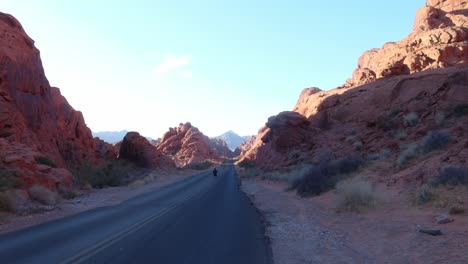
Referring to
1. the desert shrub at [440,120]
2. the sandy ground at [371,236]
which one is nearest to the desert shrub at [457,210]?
the sandy ground at [371,236]

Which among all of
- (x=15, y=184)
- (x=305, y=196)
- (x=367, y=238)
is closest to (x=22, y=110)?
(x=15, y=184)

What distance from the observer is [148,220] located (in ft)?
47.6

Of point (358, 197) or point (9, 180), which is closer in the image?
point (358, 197)

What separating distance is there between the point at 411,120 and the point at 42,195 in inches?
1001

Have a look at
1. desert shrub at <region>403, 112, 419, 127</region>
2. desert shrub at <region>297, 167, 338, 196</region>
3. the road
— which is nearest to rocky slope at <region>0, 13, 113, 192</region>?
the road

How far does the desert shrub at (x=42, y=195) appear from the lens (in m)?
20.3

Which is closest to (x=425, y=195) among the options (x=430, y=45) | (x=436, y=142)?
(x=436, y=142)

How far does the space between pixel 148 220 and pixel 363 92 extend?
39.8 metres

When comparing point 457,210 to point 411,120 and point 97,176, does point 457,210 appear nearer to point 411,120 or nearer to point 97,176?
point 411,120

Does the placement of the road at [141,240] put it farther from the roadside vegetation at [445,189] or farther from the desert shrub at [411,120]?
the desert shrub at [411,120]

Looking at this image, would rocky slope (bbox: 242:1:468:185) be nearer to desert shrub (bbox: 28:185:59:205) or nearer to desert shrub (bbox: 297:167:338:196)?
desert shrub (bbox: 297:167:338:196)

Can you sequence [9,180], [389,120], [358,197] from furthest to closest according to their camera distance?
[389,120] < [9,180] < [358,197]

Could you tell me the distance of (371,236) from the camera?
37.9ft

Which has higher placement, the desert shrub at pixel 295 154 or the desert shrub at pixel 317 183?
the desert shrub at pixel 295 154
